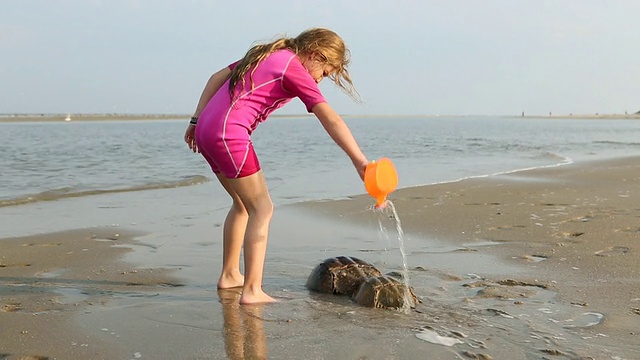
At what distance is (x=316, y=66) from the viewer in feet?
12.1

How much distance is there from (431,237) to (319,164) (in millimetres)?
8694

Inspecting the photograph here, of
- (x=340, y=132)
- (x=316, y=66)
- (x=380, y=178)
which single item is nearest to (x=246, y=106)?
(x=316, y=66)

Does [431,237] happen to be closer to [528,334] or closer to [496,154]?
[528,334]

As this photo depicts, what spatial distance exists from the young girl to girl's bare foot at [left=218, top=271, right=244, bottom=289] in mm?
369

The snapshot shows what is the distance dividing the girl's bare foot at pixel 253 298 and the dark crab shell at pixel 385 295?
0.54m

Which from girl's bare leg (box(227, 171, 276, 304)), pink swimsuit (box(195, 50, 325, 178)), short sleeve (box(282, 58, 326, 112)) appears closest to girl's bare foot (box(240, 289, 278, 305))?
girl's bare leg (box(227, 171, 276, 304))

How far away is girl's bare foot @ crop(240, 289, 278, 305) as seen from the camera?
3.73 metres

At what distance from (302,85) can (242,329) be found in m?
1.32

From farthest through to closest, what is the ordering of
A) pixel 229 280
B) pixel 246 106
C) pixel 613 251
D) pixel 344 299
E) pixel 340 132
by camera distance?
pixel 613 251
pixel 229 280
pixel 344 299
pixel 246 106
pixel 340 132

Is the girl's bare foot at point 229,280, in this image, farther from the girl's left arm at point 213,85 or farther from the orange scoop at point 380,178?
the orange scoop at point 380,178

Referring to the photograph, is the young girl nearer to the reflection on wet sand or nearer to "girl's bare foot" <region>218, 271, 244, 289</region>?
the reflection on wet sand

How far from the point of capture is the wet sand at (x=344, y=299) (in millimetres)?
3049

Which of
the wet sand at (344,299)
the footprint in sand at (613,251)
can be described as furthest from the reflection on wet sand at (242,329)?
the footprint in sand at (613,251)

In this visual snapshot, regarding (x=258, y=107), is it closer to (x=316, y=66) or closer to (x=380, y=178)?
(x=316, y=66)
